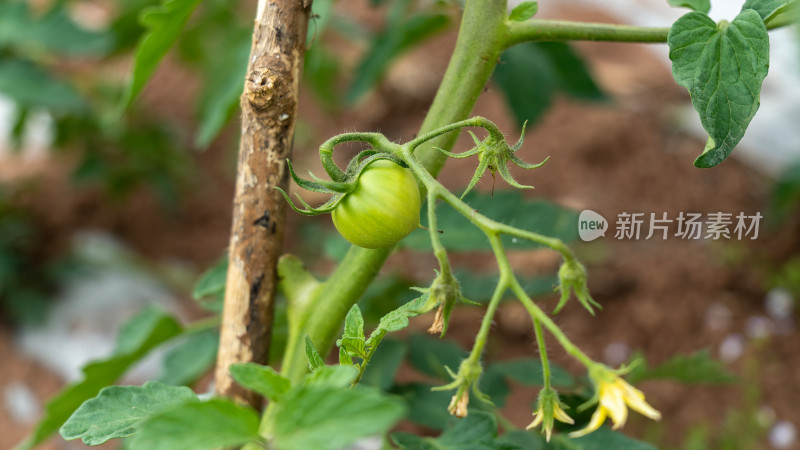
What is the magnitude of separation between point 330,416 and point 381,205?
0.21 m

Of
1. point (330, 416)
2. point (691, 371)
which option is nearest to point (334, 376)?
point (330, 416)

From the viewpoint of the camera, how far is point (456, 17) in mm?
1506

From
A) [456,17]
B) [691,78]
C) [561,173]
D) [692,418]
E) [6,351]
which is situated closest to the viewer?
[691,78]

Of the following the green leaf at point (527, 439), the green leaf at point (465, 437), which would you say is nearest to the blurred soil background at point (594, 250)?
the green leaf at point (527, 439)

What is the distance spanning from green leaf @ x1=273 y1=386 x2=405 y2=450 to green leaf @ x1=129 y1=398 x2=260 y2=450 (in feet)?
0.13

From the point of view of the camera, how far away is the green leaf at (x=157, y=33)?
82 cm

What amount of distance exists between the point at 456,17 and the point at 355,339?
107 centimetres

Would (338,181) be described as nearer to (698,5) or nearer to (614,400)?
(614,400)

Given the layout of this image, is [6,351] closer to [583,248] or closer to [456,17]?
[456,17]

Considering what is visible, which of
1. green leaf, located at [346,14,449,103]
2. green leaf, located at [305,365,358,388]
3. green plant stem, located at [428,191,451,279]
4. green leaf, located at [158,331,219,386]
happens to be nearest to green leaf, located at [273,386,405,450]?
green leaf, located at [305,365,358,388]

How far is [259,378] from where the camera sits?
56 cm

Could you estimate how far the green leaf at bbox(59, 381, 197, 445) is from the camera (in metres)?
0.65

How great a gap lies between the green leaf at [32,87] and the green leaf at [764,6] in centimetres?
146

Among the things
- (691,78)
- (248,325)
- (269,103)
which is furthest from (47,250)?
(691,78)
